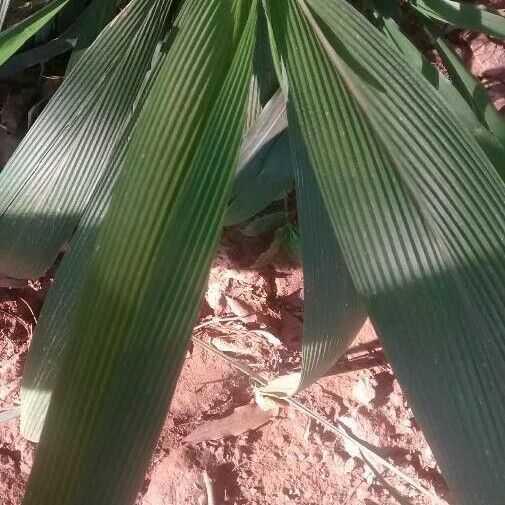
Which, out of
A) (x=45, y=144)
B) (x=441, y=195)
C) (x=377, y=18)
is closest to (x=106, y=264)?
(x=441, y=195)

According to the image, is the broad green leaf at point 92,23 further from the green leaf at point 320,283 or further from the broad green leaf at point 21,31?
the green leaf at point 320,283

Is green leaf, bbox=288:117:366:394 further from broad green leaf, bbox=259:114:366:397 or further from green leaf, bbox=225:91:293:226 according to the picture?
green leaf, bbox=225:91:293:226

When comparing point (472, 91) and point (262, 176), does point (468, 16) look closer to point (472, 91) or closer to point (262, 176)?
point (472, 91)

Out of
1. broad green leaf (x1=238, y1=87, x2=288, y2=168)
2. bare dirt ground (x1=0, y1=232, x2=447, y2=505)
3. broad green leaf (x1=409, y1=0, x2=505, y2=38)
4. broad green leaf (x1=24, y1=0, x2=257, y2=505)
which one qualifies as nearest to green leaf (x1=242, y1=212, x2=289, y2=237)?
bare dirt ground (x1=0, y1=232, x2=447, y2=505)

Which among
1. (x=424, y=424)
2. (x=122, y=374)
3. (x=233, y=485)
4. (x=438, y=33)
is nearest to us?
(x=122, y=374)

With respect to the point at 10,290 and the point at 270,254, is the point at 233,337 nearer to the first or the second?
the point at 270,254
